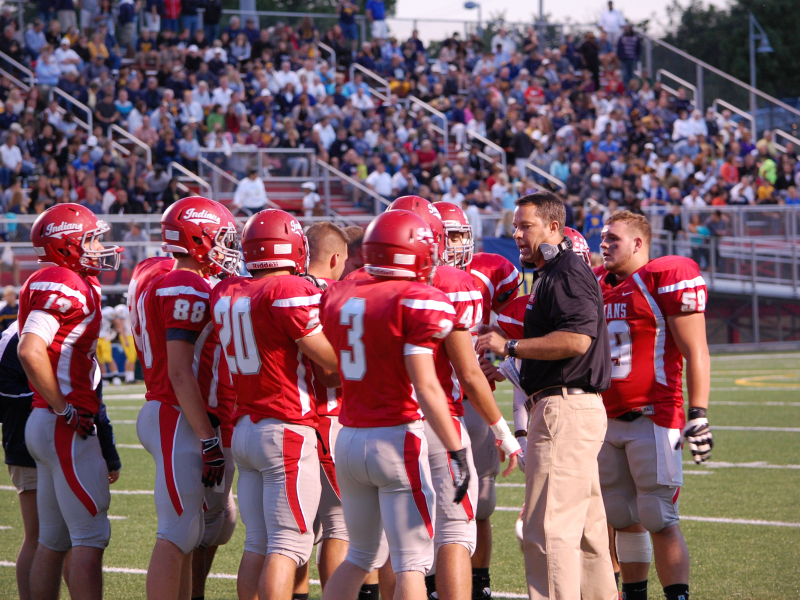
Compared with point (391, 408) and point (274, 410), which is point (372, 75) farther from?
point (391, 408)

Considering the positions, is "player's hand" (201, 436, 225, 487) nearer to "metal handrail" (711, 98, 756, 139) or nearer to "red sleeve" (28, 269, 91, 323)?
"red sleeve" (28, 269, 91, 323)

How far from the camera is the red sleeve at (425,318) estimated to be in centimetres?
377

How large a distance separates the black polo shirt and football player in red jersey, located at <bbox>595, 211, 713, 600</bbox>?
517 millimetres

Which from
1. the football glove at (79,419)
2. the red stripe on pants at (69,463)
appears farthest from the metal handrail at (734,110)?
the red stripe on pants at (69,463)

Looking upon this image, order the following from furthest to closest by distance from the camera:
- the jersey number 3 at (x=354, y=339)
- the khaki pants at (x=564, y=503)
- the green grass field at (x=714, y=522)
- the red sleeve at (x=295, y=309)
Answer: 1. the green grass field at (x=714, y=522)
2. the khaki pants at (x=564, y=503)
3. the red sleeve at (x=295, y=309)
4. the jersey number 3 at (x=354, y=339)

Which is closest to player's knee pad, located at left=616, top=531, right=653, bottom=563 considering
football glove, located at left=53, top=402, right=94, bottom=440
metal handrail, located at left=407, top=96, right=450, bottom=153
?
football glove, located at left=53, top=402, right=94, bottom=440

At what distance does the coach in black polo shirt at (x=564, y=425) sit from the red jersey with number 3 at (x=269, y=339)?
84cm

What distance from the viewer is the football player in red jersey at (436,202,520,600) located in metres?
5.20

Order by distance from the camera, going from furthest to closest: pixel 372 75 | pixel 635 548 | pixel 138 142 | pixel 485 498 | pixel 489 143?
pixel 372 75 → pixel 489 143 → pixel 138 142 → pixel 485 498 → pixel 635 548

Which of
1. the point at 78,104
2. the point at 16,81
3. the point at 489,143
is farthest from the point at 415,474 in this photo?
the point at 489,143

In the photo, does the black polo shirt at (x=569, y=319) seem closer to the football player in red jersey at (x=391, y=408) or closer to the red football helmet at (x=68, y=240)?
the football player in red jersey at (x=391, y=408)

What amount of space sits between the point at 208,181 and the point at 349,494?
15.1 metres

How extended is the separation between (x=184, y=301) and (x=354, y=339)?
95cm

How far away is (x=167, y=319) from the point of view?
440 centimetres
